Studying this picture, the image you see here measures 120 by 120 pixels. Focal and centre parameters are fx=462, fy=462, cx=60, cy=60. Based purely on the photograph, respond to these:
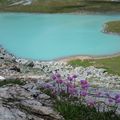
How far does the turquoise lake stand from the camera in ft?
200

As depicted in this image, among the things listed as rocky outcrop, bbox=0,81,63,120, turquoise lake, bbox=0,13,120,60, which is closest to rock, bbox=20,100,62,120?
Result: rocky outcrop, bbox=0,81,63,120

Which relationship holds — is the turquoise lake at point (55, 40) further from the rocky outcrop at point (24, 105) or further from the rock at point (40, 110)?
the rock at point (40, 110)

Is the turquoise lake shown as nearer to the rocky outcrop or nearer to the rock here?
the rocky outcrop

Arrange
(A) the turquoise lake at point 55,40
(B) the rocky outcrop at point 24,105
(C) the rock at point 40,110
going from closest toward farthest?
(B) the rocky outcrop at point 24,105 < (C) the rock at point 40,110 < (A) the turquoise lake at point 55,40

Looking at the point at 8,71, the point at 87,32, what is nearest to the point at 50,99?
the point at 8,71

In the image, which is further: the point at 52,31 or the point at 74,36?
the point at 52,31

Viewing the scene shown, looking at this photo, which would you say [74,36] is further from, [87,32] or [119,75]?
[119,75]

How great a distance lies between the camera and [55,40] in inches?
2795

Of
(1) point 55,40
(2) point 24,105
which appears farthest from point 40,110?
(1) point 55,40

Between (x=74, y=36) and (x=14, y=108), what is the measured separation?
2520 inches

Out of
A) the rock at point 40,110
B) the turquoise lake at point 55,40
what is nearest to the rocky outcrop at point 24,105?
the rock at point 40,110

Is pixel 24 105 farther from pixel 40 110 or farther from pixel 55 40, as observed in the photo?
pixel 55 40

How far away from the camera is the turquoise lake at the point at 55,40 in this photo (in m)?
61.1

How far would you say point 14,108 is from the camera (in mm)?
10703
